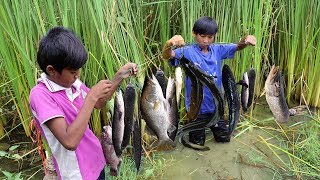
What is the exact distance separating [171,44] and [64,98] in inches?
41.3

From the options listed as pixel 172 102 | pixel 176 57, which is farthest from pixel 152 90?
pixel 176 57

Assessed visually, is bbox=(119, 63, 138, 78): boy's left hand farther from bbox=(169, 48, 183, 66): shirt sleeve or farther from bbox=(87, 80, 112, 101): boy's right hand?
bbox=(169, 48, 183, 66): shirt sleeve

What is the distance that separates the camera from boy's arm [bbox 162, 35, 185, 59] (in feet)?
8.86

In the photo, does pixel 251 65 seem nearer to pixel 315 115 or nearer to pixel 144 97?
pixel 315 115

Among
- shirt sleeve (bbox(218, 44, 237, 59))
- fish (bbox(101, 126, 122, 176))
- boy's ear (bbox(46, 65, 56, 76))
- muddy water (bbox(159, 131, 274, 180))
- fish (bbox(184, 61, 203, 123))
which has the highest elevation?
boy's ear (bbox(46, 65, 56, 76))

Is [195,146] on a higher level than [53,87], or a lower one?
lower

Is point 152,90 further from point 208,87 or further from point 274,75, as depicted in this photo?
point 274,75

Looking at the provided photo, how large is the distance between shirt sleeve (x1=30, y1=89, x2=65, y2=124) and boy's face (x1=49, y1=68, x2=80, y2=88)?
89mm

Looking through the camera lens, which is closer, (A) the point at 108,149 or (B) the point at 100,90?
(B) the point at 100,90

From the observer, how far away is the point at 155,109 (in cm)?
232

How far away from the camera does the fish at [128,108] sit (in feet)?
6.79

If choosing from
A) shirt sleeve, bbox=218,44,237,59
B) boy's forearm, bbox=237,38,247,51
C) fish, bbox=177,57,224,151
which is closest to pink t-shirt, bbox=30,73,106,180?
fish, bbox=177,57,224,151

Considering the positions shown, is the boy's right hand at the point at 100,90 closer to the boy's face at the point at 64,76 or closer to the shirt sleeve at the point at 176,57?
the boy's face at the point at 64,76

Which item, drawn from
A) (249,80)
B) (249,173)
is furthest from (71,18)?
(249,173)
